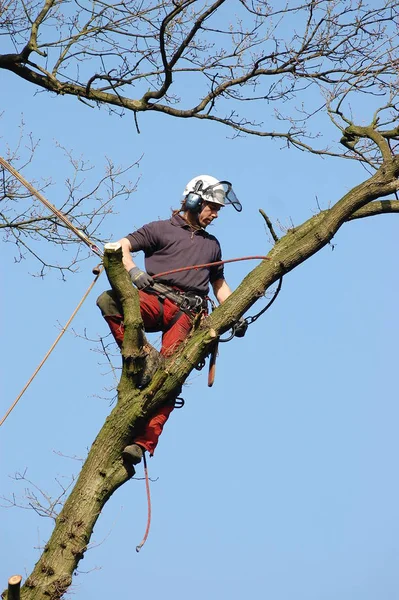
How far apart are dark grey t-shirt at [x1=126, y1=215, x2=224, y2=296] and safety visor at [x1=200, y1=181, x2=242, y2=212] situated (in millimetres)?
235

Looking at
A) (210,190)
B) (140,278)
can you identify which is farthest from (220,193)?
(140,278)

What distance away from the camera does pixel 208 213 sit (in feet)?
21.3

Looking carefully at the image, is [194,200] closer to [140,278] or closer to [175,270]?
[175,270]

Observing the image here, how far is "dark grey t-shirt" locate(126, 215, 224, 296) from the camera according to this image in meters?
6.27

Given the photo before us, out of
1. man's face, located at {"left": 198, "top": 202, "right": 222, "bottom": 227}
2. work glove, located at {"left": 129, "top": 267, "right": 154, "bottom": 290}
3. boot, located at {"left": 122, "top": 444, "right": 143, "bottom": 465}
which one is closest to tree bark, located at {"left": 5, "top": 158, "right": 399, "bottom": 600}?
boot, located at {"left": 122, "top": 444, "right": 143, "bottom": 465}

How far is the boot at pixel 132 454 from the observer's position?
18.5 feet

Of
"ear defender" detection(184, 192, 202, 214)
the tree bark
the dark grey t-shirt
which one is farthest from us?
"ear defender" detection(184, 192, 202, 214)

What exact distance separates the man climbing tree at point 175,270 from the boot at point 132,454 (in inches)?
5.8

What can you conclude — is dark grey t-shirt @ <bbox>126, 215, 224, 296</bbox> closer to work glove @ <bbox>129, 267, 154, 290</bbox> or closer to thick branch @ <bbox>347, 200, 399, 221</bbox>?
work glove @ <bbox>129, 267, 154, 290</bbox>

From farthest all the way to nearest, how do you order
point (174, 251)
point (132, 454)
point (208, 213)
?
point (208, 213)
point (174, 251)
point (132, 454)

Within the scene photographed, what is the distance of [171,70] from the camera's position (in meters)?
7.66

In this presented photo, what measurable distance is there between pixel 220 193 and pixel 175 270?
63 centimetres

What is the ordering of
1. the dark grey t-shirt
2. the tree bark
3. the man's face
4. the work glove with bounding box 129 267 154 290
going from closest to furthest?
the tree bark < the work glove with bounding box 129 267 154 290 < the dark grey t-shirt < the man's face

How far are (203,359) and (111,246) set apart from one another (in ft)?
2.97
